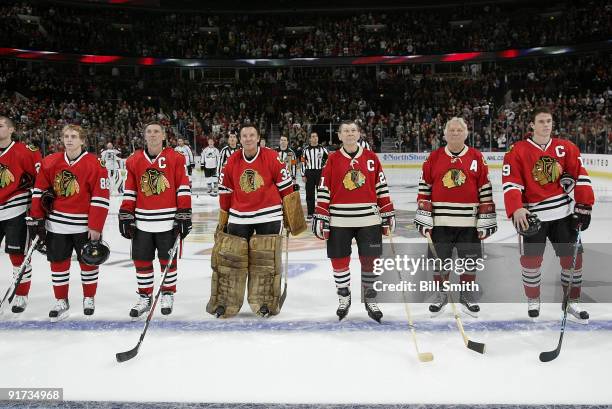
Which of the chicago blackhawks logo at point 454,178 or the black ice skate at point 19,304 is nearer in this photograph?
the chicago blackhawks logo at point 454,178

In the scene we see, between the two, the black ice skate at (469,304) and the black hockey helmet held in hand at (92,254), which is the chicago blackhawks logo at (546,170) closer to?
the black ice skate at (469,304)

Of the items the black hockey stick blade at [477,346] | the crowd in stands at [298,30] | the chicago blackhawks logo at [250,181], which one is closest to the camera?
the black hockey stick blade at [477,346]

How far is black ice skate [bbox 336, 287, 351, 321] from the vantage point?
4117mm

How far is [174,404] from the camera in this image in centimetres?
277

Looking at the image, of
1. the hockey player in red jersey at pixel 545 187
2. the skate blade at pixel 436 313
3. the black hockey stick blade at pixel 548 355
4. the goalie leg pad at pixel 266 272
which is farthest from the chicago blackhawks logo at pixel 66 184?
the black hockey stick blade at pixel 548 355

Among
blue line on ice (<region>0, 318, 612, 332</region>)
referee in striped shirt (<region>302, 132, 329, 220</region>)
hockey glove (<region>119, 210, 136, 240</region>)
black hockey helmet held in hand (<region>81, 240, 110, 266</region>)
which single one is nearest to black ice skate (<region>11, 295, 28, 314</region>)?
blue line on ice (<region>0, 318, 612, 332</region>)

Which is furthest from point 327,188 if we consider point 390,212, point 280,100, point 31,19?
point 31,19

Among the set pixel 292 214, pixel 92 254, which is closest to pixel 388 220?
pixel 292 214

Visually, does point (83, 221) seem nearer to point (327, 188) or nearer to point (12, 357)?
point (12, 357)

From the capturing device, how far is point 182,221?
414 centimetres

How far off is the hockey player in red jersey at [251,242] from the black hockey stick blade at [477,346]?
4.61 ft

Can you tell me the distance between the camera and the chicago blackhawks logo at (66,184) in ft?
13.7

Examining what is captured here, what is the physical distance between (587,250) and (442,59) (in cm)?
2272

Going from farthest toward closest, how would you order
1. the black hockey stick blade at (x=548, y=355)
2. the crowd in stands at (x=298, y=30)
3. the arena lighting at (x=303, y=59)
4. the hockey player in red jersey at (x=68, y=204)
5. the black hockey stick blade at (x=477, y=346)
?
the crowd in stands at (x=298, y=30) < the arena lighting at (x=303, y=59) < the hockey player in red jersey at (x=68, y=204) < the black hockey stick blade at (x=477, y=346) < the black hockey stick blade at (x=548, y=355)
